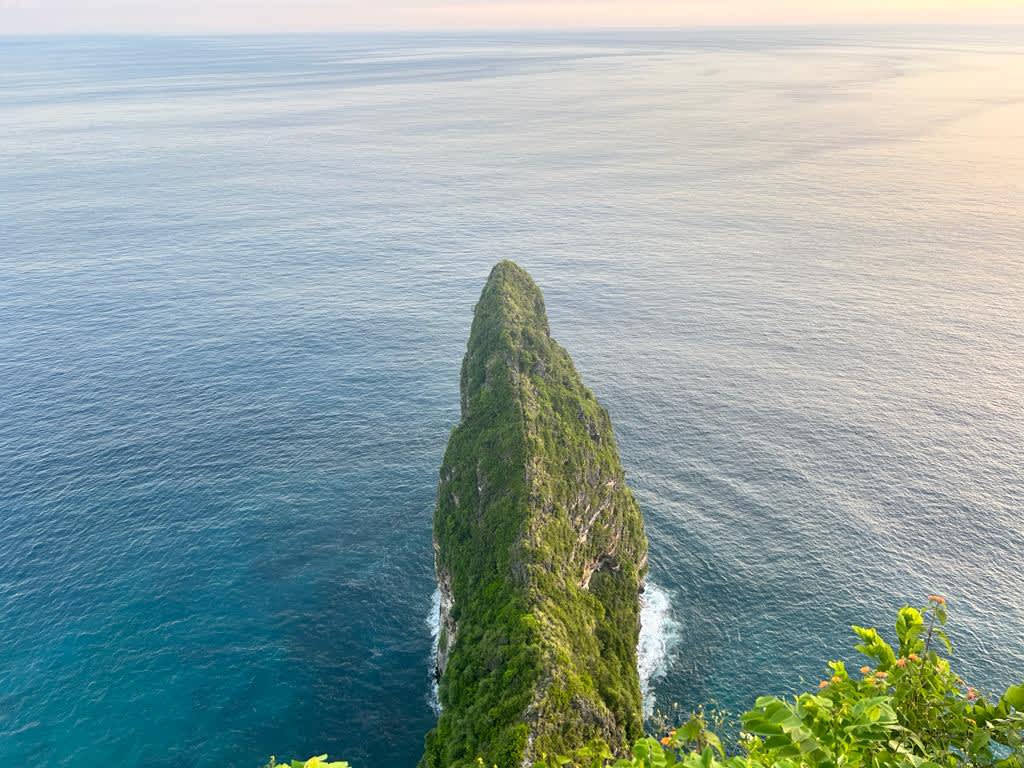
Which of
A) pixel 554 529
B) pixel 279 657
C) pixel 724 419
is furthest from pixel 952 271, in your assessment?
pixel 279 657

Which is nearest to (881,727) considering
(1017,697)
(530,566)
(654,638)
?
(1017,697)

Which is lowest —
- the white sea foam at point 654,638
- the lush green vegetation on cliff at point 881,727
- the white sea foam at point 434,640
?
the white sea foam at point 654,638

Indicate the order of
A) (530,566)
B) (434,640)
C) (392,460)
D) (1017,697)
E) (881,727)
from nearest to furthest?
(1017,697), (881,727), (530,566), (434,640), (392,460)

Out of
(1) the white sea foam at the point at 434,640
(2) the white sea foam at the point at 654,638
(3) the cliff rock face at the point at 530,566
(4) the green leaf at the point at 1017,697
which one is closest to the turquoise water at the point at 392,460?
(2) the white sea foam at the point at 654,638

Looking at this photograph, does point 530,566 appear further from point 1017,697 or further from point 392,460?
point 392,460

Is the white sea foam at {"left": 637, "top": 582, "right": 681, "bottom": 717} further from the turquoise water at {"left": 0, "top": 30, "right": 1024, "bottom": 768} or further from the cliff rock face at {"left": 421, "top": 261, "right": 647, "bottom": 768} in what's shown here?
the cliff rock face at {"left": 421, "top": 261, "right": 647, "bottom": 768}

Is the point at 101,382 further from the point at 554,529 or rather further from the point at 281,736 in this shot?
the point at 554,529

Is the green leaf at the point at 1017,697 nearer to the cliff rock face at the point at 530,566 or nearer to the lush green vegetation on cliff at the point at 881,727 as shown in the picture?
the lush green vegetation on cliff at the point at 881,727
